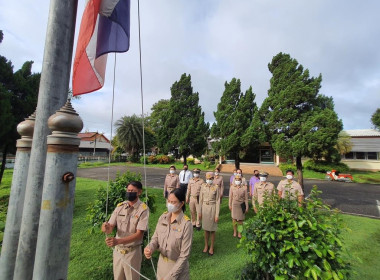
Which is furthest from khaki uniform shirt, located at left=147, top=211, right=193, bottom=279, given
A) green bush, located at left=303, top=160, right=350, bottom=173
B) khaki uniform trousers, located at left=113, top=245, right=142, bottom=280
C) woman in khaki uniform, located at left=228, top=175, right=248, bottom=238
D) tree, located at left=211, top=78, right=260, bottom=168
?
green bush, located at left=303, top=160, right=350, bottom=173

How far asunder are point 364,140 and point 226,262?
99.0 ft

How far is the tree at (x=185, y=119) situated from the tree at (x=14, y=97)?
322 inches

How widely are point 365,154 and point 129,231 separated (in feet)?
104

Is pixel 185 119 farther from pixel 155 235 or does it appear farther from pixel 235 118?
pixel 155 235

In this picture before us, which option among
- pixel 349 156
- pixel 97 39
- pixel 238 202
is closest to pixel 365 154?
pixel 349 156

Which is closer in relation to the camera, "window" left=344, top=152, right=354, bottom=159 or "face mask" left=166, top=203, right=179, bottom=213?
"face mask" left=166, top=203, right=179, bottom=213

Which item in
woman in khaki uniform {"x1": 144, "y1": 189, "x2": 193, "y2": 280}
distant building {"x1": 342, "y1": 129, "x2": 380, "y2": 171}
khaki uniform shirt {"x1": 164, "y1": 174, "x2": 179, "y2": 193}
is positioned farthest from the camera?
distant building {"x1": 342, "y1": 129, "x2": 380, "y2": 171}

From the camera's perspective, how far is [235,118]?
13.3 metres

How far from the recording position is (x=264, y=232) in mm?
2600

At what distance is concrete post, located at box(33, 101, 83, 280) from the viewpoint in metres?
1.54

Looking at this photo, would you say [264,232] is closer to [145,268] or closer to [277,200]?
[277,200]

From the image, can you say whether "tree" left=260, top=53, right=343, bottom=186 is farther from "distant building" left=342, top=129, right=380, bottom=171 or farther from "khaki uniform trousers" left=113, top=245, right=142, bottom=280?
"distant building" left=342, top=129, right=380, bottom=171

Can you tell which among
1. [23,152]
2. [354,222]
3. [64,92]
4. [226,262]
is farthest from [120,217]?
[354,222]

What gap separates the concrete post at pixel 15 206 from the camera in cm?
209
